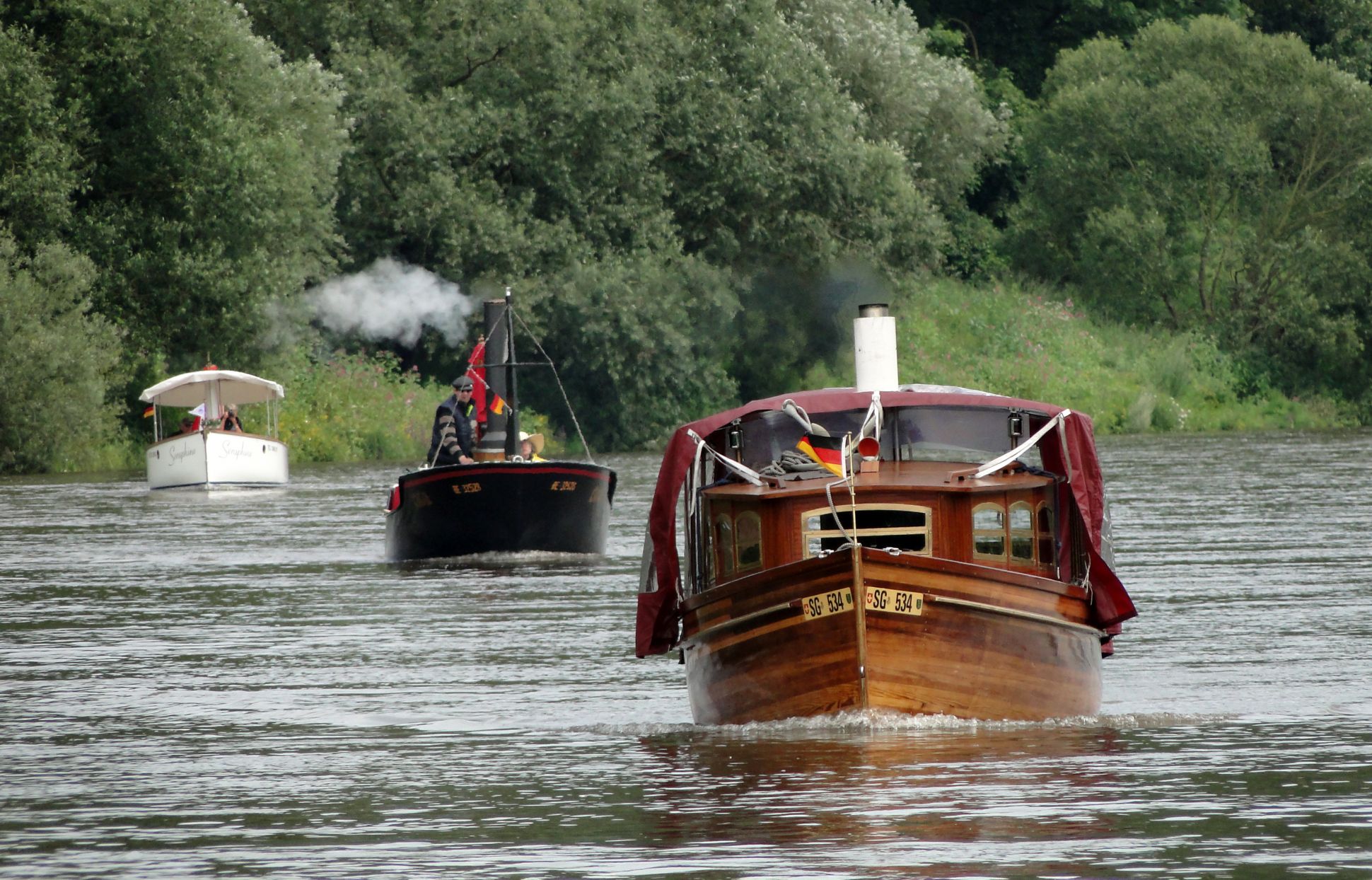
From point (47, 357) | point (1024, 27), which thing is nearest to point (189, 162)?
point (47, 357)

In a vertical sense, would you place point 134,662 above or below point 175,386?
below

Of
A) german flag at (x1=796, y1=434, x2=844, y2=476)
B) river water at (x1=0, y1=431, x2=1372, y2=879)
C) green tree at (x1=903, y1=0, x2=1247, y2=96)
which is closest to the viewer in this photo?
river water at (x1=0, y1=431, x2=1372, y2=879)

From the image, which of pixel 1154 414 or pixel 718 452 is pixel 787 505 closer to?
pixel 718 452

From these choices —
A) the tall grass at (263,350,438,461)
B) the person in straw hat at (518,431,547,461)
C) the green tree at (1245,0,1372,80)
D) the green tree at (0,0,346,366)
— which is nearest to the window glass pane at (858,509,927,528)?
the person in straw hat at (518,431,547,461)

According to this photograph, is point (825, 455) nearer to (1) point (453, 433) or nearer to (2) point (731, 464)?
(2) point (731, 464)

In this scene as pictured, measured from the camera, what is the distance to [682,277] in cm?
6488

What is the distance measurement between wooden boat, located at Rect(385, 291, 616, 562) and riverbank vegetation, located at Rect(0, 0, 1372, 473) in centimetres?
2526

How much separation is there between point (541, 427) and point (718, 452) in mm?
46042

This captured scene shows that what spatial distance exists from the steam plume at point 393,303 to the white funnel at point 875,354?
150 feet

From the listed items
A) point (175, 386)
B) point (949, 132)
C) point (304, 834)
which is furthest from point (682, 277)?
point (304, 834)

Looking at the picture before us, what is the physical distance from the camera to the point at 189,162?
5472 centimetres

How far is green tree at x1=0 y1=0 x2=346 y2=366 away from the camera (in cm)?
5406

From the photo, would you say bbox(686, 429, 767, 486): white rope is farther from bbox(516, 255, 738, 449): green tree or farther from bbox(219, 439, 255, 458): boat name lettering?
bbox(516, 255, 738, 449): green tree

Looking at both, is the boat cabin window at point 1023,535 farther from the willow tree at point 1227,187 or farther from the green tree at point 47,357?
the willow tree at point 1227,187
